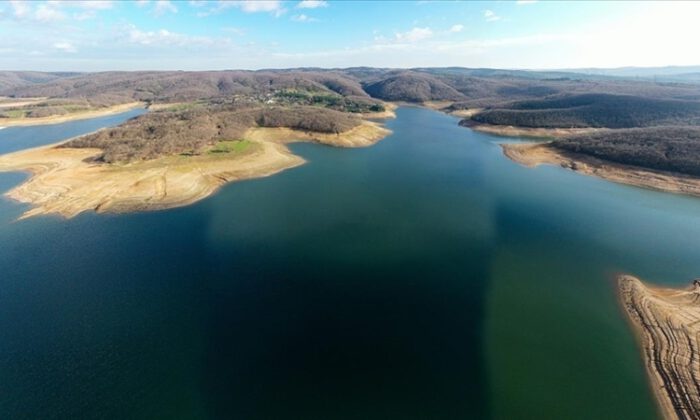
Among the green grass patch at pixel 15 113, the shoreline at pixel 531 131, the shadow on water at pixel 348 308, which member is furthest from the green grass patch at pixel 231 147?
the green grass patch at pixel 15 113

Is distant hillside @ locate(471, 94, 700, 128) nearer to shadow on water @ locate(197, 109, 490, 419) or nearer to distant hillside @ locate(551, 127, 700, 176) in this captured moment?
distant hillside @ locate(551, 127, 700, 176)

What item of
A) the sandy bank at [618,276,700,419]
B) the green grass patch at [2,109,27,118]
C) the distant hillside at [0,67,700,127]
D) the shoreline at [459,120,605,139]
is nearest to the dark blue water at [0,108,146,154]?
the green grass patch at [2,109,27,118]

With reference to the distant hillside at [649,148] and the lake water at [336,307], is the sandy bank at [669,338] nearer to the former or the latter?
the lake water at [336,307]

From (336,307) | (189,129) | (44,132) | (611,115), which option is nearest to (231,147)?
(189,129)

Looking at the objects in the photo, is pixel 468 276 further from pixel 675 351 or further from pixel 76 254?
pixel 76 254

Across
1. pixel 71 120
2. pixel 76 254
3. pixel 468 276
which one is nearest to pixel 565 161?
pixel 468 276

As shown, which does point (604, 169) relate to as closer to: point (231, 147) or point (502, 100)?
point (231, 147)
